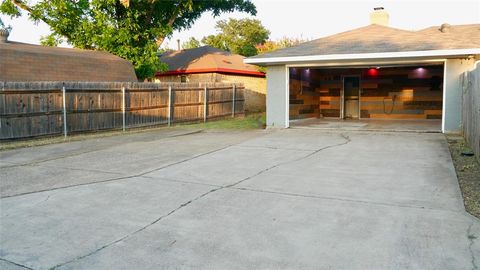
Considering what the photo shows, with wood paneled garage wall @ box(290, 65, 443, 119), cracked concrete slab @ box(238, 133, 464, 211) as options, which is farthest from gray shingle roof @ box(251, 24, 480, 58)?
cracked concrete slab @ box(238, 133, 464, 211)

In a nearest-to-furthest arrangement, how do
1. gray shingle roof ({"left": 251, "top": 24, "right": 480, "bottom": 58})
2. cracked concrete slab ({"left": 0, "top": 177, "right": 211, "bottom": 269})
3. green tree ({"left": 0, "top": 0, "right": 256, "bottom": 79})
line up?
1. cracked concrete slab ({"left": 0, "top": 177, "right": 211, "bottom": 269})
2. gray shingle roof ({"left": 251, "top": 24, "right": 480, "bottom": 58})
3. green tree ({"left": 0, "top": 0, "right": 256, "bottom": 79})

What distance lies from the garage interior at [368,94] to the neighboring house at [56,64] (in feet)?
26.9

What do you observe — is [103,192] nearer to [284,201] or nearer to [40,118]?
[284,201]

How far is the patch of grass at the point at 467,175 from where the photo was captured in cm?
544

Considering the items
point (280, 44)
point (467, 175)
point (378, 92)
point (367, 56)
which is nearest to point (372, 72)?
point (378, 92)

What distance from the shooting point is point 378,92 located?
19.0 metres

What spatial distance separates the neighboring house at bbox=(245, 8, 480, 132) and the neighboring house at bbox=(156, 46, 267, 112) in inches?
278

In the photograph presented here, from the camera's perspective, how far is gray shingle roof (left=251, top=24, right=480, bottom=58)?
12.6m

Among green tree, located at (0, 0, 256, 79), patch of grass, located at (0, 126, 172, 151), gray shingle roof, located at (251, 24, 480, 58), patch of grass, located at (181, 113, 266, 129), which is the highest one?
green tree, located at (0, 0, 256, 79)

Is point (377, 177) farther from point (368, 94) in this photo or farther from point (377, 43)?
point (368, 94)

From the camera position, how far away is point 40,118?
41.2 ft

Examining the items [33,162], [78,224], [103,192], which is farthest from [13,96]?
[78,224]

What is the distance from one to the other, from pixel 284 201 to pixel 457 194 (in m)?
2.50

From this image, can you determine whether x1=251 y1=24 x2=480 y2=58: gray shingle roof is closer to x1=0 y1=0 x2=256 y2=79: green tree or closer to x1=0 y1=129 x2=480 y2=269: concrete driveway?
x1=0 y1=129 x2=480 y2=269: concrete driveway
